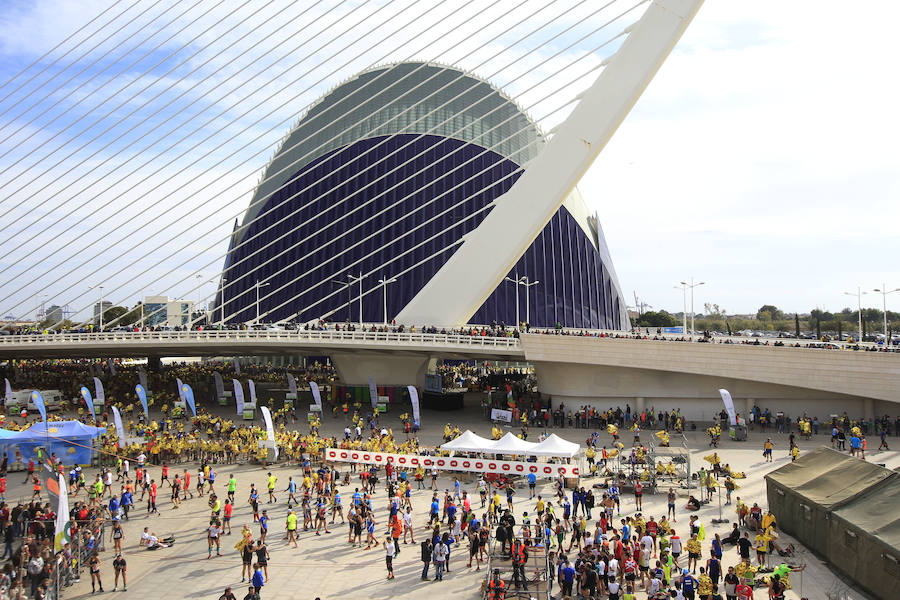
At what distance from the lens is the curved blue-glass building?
66562mm

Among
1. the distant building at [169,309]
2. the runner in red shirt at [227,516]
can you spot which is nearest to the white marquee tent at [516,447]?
the runner in red shirt at [227,516]

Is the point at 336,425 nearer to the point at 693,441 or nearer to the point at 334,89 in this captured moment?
the point at 693,441

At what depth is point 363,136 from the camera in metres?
74.0

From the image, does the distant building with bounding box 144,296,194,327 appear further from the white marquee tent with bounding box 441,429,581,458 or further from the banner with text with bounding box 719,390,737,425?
the banner with text with bounding box 719,390,737,425

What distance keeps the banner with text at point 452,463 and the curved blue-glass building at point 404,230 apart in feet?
129

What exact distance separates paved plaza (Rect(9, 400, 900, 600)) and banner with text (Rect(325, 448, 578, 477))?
584 mm

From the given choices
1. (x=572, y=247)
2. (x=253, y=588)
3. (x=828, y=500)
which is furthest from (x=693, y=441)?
(x=572, y=247)

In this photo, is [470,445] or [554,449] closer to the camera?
[554,449]

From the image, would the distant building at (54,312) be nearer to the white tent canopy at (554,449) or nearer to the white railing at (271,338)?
the white railing at (271,338)

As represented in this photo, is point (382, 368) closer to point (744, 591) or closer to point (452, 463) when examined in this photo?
point (452, 463)

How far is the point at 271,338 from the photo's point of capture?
41.5 m

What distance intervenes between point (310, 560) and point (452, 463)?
26.1 ft

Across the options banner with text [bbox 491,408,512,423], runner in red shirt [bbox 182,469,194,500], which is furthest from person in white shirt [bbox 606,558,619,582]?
banner with text [bbox 491,408,512,423]

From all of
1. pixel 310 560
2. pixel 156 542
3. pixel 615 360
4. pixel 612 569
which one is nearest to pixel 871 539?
pixel 612 569
